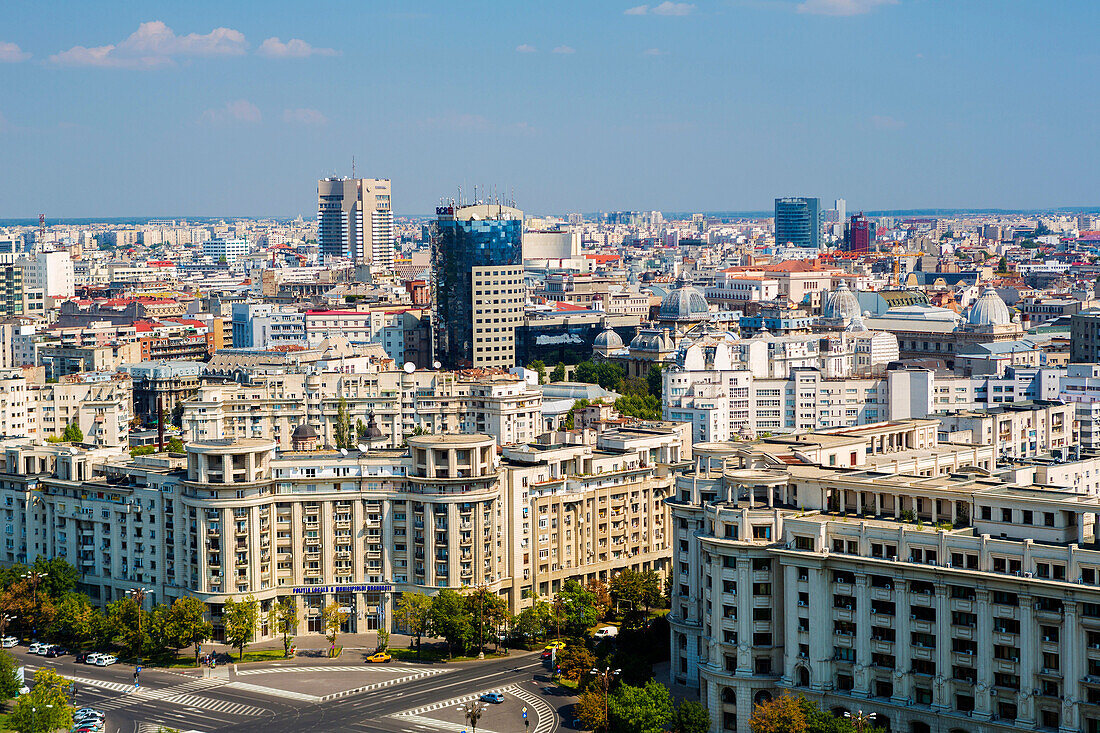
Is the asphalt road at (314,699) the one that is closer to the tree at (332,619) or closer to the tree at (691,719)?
the tree at (332,619)

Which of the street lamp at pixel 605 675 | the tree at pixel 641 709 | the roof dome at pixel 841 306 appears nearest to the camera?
the tree at pixel 641 709

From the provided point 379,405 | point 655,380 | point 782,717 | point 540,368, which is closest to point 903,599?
point 782,717

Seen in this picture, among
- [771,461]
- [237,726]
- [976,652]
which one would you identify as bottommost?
[237,726]

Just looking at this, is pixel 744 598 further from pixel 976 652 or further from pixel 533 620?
pixel 533 620

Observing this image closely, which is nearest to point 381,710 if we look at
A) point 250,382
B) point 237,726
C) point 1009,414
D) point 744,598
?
point 237,726

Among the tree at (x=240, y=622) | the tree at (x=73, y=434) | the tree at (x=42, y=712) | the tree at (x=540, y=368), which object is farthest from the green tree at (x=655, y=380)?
the tree at (x=42, y=712)

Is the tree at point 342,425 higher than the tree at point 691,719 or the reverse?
higher
